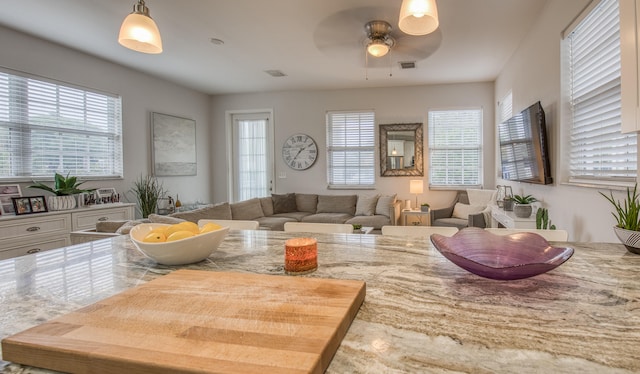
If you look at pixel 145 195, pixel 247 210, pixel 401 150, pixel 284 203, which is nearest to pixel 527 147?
pixel 401 150

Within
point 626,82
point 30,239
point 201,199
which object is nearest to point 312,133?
point 201,199

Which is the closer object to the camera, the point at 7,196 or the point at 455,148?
the point at 7,196

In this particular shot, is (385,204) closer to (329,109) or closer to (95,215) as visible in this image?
(329,109)

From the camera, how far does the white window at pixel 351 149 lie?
6.04 meters

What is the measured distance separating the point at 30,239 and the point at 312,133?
14.0 ft

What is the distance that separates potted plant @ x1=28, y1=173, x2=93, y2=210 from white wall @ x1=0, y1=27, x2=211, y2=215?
0.70 feet

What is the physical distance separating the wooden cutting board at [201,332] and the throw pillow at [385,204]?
4.67 meters

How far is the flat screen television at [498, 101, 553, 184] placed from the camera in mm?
2918

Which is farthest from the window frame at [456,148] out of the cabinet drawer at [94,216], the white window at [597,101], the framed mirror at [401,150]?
the cabinet drawer at [94,216]

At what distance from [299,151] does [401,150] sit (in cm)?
185

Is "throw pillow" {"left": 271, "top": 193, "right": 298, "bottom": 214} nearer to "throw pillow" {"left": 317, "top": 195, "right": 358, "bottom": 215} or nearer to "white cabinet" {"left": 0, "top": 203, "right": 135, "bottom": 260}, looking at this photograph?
"throw pillow" {"left": 317, "top": 195, "right": 358, "bottom": 215}

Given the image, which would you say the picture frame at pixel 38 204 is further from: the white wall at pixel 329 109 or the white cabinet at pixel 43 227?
the white wall at pixel 329 109

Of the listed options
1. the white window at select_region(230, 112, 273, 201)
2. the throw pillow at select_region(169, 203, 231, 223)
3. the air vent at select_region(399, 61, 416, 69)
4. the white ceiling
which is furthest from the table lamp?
the throw pillow at select_region(169, 203, 231, 223)

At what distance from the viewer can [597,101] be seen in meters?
2.24
